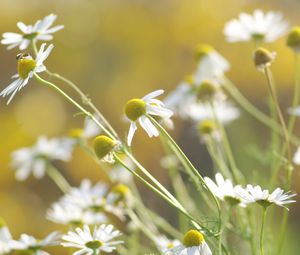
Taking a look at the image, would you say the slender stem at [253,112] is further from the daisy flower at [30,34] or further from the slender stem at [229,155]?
the daisy flower at [30,34]

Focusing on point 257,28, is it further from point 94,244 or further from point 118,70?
point 118,70

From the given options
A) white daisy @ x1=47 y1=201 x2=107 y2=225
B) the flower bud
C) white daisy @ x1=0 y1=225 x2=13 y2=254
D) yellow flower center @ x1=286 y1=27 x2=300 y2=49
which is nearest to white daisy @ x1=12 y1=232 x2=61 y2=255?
white daisy @ x1=0 y1=225 x2=13 y2=254

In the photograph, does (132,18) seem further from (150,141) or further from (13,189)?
(13,189)

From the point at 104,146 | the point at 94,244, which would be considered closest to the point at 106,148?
the point at 104,146

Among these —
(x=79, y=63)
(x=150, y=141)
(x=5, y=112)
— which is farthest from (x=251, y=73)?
(x=5, y=112)

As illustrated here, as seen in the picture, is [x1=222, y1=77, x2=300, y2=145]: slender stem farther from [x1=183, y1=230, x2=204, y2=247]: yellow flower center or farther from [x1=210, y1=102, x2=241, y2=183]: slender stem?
[x1=183, y1=230, x2=204, y2=247]: yellow flower center

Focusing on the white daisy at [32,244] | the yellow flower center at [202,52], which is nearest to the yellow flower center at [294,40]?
the yellow flower center at [202,52]
